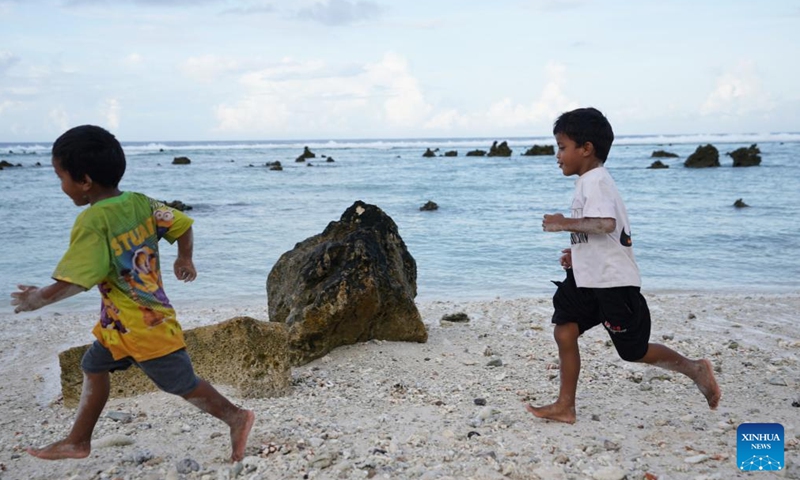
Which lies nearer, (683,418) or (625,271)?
(625,271)

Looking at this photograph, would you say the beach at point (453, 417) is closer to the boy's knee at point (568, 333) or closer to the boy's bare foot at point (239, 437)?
the boy's bare foot at point (239, 437)

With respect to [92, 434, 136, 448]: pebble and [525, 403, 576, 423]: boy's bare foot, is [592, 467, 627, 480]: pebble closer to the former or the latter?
[525, 403, 576, 423]: boy's bare foot

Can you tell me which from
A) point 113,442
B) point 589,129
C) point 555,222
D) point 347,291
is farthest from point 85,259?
point 347,291

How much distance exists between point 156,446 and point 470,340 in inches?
131

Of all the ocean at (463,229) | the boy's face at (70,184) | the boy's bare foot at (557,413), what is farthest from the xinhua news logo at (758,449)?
the ocean at (463,229)

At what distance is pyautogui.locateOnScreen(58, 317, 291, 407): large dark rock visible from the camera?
16.0ft

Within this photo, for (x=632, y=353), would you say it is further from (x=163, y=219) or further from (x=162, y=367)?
(x=163, y=219)

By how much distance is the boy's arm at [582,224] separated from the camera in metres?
3.69

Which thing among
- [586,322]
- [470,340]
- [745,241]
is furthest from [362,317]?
[745,241]

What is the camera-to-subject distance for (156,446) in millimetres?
3881

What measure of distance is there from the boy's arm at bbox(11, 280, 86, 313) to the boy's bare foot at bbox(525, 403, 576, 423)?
256cm

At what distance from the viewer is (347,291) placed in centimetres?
586

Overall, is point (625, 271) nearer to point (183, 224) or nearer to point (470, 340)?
point (183, 224)

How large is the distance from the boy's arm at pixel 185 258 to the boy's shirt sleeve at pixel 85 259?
1.49 ft
